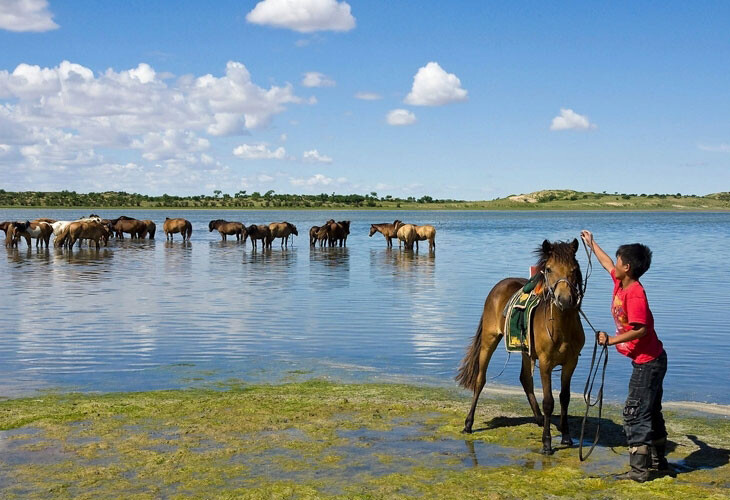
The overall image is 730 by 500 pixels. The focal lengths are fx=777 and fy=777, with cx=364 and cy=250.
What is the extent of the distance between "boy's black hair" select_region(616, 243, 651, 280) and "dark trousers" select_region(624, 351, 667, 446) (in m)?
0.81

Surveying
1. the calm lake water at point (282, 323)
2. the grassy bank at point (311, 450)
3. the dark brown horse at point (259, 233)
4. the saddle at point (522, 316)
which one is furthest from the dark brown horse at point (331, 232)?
the saddle at point (522, 316)

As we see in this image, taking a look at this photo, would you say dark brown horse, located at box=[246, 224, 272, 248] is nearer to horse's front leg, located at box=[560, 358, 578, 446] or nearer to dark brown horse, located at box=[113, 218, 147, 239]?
dark brown horse, located at box=[113, 218, 147, 239]

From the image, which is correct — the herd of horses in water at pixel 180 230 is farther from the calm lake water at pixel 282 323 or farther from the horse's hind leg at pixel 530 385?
the horse's hind leg at pixel 530 385

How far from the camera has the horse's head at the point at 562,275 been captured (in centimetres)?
704

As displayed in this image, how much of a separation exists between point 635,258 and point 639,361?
36.4 inches

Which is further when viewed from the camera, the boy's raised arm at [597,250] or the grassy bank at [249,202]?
the grassy bank at [249,202]

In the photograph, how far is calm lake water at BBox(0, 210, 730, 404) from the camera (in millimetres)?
11008

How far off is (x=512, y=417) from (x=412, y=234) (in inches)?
1393

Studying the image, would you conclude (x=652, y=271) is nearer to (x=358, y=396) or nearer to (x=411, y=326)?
(x=411, y=326)

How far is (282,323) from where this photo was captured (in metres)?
16.0

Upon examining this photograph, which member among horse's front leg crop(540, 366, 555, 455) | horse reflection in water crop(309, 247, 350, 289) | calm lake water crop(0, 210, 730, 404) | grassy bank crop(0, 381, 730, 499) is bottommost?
horse reflection in water crop(309, 247, 350, 289)

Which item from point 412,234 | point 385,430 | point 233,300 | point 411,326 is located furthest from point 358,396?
point 412,234

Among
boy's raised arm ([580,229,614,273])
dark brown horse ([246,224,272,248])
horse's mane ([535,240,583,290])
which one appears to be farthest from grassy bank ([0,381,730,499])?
dark brown horse ([246,224,272,248])

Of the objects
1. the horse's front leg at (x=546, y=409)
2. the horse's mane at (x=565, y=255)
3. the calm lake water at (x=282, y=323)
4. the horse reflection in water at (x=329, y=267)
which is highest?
the horse's mane at (x=565, y=255)
